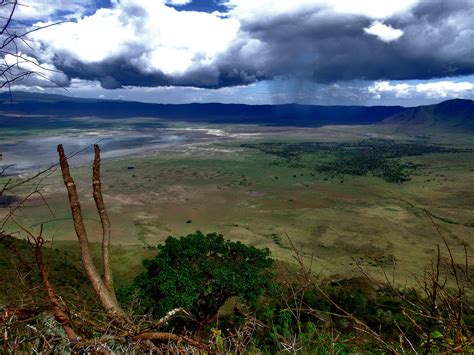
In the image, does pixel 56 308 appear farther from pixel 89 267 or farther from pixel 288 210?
pixel 288 210

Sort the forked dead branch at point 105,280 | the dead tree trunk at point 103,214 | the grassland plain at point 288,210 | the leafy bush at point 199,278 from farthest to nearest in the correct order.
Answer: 1. the grassland plain at point 288,210
2. the leafy bush at point 199,278
3. the dead tree trunk at point 103,214
4. the forked dead branch at point 105,280

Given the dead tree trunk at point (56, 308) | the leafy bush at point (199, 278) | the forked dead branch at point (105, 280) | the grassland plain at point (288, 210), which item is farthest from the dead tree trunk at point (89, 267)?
the grassland plain at point (288, 210)

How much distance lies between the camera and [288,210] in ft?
176

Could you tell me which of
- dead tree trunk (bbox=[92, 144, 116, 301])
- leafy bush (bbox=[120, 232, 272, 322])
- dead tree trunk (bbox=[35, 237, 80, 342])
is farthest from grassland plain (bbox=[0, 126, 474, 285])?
dead tree trunk (bbox=[35, 237, 80, 342])

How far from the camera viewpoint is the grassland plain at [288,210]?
3641 cm

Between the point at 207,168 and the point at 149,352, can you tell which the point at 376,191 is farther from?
the point at 149,352

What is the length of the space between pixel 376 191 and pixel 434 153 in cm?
6892

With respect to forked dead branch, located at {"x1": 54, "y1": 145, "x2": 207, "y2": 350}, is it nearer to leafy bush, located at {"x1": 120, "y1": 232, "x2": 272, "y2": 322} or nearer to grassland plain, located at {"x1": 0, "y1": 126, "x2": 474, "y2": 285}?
leafy bush, located at {"x1": 120, "y1": 232, "x2": 272, "y2": 322}

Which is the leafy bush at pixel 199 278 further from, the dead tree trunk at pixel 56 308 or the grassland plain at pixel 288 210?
the dead tree trunk at pixel 56 308

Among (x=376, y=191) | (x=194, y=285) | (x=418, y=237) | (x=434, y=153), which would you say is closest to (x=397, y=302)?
(x=194, y=285)

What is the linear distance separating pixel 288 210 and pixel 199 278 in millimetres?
40249

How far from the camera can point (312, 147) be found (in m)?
142

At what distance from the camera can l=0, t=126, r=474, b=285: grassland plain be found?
36.4m

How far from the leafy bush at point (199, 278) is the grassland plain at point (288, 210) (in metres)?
6.20
